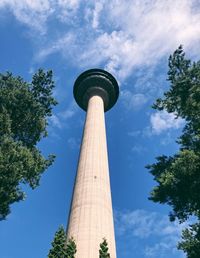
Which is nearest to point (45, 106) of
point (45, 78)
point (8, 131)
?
point (45, 78)

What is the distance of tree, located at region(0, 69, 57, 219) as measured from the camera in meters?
26.4

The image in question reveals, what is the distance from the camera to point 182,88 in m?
31.6

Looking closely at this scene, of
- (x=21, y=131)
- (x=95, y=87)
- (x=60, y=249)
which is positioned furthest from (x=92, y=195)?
(x=95, y=87)

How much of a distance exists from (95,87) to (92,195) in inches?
839

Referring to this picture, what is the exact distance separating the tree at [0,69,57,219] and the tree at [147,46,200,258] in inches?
382

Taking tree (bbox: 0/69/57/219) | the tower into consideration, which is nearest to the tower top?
the tower

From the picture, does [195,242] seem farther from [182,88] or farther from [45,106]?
[45,106]

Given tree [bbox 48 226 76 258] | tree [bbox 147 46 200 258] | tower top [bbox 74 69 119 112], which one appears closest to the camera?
tree [bbox 48 226 76 258]

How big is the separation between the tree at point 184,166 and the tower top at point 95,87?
18138mm

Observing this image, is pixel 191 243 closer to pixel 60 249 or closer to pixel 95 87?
pixel 60 249

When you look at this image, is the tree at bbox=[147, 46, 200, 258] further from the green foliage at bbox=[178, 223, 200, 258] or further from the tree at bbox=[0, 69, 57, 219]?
the tree at bbox=[0, 69, 57, 219]

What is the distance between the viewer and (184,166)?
84.6 feet

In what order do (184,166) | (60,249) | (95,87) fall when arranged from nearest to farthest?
1. (60,249)
2. (184,166)
3. (95,87)

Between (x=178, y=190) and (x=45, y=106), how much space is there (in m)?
14.5
